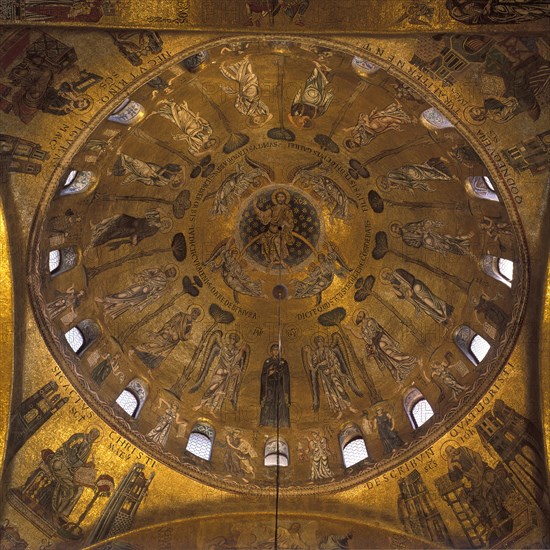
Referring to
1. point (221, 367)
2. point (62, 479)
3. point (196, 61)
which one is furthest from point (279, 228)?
point (62, 479)

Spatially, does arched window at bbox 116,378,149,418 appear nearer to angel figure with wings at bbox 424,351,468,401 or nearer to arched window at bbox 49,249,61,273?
arched window at bbox 49,249,61,273

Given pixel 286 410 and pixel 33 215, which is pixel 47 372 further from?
pixel 286 410

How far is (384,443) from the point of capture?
A: 17.2 meters

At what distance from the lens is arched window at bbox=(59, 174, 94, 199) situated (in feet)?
49.6

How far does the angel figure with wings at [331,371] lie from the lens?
724 inches

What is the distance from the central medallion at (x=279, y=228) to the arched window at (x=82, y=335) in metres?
3.90

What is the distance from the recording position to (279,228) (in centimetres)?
1919

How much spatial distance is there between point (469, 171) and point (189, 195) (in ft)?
19.4

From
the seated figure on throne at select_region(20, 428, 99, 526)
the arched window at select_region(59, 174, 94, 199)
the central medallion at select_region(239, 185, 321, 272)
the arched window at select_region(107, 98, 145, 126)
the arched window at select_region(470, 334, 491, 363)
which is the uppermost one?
the central medallion at select_region(239, 185, 321, 272)

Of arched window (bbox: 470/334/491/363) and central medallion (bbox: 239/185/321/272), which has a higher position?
central medallion (bbox: 239/185/321/272)

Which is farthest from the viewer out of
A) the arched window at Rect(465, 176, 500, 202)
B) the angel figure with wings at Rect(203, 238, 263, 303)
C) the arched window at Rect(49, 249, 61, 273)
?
the angel figure with wings at Rect(203, 238, 263, 303)

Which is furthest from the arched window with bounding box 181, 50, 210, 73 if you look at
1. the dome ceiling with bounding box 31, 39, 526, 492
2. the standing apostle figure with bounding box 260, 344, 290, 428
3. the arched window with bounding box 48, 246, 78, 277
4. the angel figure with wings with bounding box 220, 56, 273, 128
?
the standing apostle figure with bounding box 260, 344, 290, 428

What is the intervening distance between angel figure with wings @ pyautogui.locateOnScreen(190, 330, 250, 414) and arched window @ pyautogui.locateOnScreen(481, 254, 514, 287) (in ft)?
18.6

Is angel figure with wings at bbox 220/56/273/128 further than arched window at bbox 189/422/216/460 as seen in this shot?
No
